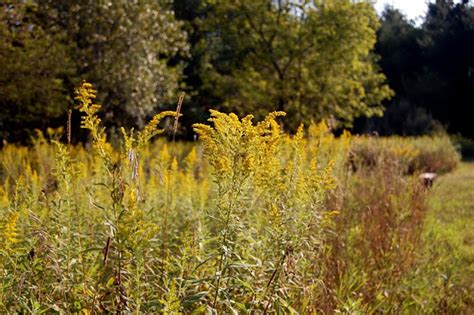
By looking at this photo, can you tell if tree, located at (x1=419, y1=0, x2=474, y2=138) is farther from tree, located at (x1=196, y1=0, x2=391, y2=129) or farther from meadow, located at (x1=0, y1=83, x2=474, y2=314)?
meadow, located at (x1=0, y1=83, x2=474, y2=314)

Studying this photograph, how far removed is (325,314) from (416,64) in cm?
2605

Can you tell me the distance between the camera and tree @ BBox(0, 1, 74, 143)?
9008 millimetres

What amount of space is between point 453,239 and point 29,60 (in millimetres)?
7121

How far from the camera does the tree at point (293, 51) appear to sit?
13.5 meters

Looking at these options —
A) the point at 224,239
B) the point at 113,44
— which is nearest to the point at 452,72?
the point at 113,44

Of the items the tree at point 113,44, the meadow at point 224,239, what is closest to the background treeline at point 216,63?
the tree at point 113,44

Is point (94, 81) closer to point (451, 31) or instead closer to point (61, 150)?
point (61, 150)

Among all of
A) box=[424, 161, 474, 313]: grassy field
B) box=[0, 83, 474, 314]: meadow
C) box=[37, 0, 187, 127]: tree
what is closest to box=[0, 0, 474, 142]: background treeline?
box=[37, 0, 187, 127]: tree

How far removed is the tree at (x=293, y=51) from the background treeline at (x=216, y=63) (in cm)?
3

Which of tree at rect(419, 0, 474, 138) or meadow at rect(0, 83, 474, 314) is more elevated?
tree at rect(419, 0, 474, 138)

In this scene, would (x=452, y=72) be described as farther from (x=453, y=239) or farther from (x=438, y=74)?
(x=453, y=239)

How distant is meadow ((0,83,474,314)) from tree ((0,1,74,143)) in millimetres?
5602

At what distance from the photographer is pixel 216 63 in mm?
18594

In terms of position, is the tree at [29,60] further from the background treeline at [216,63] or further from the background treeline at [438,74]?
the background treeline at [438,74]
